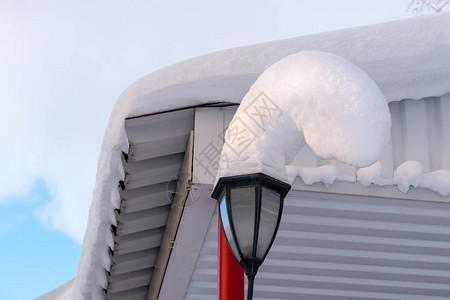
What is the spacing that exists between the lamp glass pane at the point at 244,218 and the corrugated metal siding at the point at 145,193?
1810 mm

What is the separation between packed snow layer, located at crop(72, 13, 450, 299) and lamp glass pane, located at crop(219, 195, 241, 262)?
156 cm

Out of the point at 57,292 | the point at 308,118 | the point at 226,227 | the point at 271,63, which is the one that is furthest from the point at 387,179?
the point at 57,292

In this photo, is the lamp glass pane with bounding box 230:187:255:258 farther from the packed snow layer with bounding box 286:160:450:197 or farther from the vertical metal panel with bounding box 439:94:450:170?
the vertical metal panel with bounding box 439:94:450:170

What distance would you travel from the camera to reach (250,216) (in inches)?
96.6

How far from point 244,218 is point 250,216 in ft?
0.09

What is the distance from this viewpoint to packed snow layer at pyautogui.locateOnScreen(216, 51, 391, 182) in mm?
2383

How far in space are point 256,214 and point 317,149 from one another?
336 millimetres

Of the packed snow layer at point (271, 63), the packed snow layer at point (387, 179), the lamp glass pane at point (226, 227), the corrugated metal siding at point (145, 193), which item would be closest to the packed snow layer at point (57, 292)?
the corrugated metal siding at point (145, 193)

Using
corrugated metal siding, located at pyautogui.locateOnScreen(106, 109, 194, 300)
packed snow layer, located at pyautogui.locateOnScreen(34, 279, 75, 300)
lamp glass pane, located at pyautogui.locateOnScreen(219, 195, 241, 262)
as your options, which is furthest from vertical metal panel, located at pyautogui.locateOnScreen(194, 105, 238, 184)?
packed snow layer, located at pyautogui.locateOnScreen(34, 279, 75, 300)

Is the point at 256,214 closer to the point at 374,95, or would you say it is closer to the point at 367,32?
the point at 374,95

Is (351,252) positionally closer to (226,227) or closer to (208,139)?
(208,139)

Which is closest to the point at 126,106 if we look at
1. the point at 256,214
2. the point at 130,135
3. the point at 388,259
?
the point at 130,135

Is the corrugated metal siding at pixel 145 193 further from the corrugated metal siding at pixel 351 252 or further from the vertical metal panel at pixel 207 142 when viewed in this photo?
the corrugated metal siding at pixel 351 252

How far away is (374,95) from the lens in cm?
A: 246
